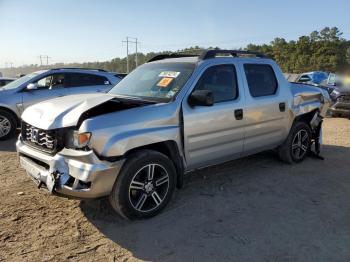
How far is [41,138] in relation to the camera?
13.7 feet

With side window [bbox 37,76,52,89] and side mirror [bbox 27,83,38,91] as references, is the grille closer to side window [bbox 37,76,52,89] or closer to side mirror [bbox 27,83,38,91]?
side mirror [bbox 27,83,38,91]

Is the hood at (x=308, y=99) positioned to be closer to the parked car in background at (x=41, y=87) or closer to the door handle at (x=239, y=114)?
the door handle at (x=239, y=114)

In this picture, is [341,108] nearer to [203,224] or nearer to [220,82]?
[220,82]

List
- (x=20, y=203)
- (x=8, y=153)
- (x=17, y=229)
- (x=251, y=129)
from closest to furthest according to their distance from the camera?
1. (x=17, y=229)
2. (x=20, y=203)
3. (x=251, y=129)
4. (x=8, y=153)

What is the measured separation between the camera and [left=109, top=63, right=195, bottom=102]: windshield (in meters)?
4.70

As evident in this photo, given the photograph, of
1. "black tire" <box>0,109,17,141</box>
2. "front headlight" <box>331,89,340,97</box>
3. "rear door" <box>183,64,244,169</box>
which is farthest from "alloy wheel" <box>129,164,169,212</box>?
"front headlight" <box>331,89,340,97</box>

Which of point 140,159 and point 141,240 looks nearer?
point 141,240

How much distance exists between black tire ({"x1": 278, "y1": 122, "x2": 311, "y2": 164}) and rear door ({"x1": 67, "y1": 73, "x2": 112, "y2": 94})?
5490 millimetres

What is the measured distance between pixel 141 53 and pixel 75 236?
3491 inches

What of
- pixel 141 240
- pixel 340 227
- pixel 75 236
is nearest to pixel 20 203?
pixel 75 236

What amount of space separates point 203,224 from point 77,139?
1.67 m

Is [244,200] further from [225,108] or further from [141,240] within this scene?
[141,240]

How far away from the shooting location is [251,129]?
17.8ft

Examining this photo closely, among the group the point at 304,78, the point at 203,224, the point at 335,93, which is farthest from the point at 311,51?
the point at 203,224
